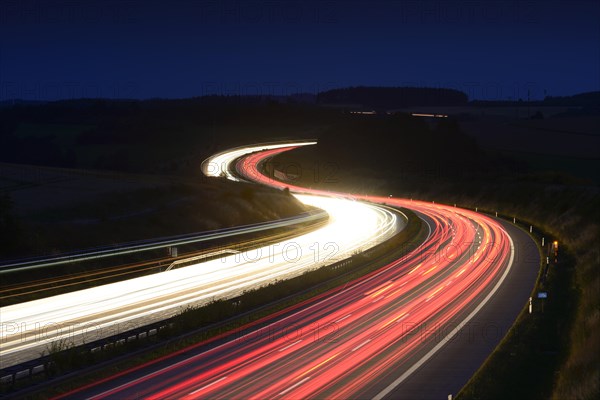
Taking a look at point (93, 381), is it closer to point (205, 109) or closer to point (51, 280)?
point (51, 280)

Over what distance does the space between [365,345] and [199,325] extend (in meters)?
6.14

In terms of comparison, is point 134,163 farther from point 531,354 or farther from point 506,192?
point 531,354

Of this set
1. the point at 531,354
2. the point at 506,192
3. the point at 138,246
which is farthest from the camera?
the point at 506,192

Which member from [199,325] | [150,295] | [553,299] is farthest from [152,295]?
[553,299]

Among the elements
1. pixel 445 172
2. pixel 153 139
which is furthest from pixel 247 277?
pixel 153 139

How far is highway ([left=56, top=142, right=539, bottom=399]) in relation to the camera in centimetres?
2044

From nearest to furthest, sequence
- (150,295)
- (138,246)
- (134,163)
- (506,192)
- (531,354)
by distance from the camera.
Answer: (531,354), (150,295), (138,246), (506,192), (134,163)

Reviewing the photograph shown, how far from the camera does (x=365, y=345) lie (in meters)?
24.9

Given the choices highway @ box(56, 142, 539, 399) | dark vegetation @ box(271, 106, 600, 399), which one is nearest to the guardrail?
highway @ box(56, 142, 539, 399)

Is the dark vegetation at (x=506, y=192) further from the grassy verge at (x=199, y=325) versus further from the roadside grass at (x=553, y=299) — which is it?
the grassy verge at (x=199, y=325)

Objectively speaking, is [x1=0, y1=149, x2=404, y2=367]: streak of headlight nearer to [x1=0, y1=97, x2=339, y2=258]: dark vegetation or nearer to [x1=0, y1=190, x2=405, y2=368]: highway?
[x1=0, y1=190, x2=405, y2=368]: highway

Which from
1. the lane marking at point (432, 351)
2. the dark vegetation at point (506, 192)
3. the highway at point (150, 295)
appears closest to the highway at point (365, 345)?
the lane marking at point (432, 351)

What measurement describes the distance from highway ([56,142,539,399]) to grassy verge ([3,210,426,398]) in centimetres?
54

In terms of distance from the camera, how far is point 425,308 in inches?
1227
